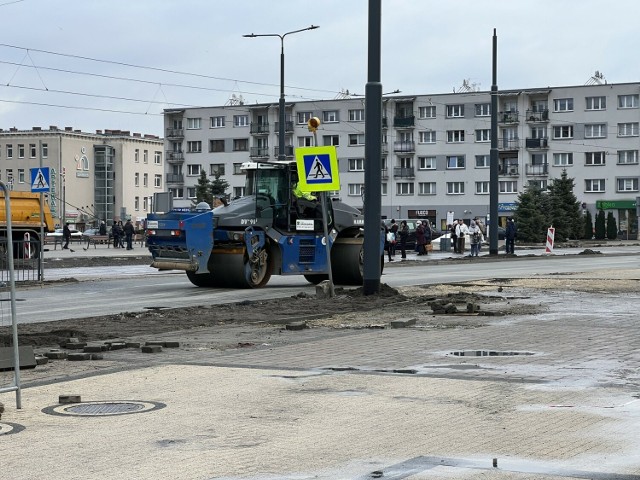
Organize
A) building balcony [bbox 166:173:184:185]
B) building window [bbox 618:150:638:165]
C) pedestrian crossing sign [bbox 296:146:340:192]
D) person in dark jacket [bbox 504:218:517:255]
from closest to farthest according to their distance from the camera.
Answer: pedestrian crossing sign [bbox 296:146:340:192], person in dark jacket [bbox 504:218:517:255], building window [bbox 618:150:638:165], building balcony [bbox 166:173:184:185]

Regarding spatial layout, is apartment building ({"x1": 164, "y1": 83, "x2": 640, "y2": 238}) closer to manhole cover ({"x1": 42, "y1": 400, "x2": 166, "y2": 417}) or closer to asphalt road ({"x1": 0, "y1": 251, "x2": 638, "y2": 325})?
asphalt road ({"x1": 0, "y1": 251, "x2": 638, "y2": 325})

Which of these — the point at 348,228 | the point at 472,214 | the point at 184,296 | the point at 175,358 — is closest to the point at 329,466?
the point at 175,358

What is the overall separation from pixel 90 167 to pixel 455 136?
49.6 metres

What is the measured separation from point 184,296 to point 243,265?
98.4 inches

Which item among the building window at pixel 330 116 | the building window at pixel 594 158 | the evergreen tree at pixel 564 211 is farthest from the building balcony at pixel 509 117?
the evergreen tree at pixel 564 211

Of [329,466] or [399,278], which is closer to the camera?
[329,466]

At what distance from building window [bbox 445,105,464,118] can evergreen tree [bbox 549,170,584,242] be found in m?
19.9

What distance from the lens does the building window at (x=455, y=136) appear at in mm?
111375

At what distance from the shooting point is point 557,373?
428 inches

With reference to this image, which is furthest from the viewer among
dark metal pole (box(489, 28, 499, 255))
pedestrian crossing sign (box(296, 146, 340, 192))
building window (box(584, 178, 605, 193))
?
building window (box(584, 178, 605, 193))

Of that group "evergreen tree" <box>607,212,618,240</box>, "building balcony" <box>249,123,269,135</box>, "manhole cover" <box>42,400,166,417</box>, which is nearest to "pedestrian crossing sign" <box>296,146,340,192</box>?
"manhole cover" <box>42,400,166,417</box>

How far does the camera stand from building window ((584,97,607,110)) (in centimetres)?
10700

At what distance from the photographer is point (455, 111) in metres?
112

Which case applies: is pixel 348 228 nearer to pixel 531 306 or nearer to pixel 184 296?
pixel 184 296
